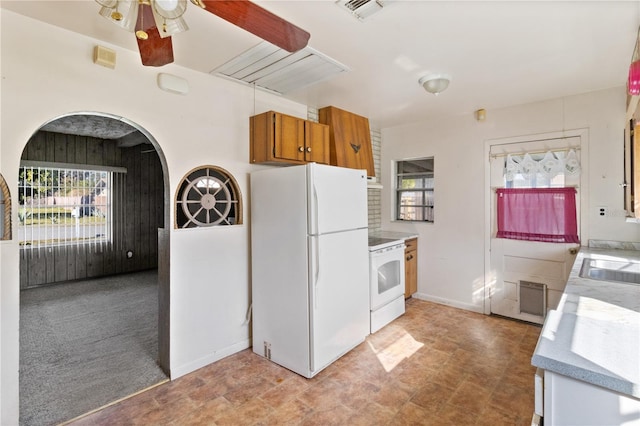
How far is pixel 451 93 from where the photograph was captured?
10.5ft

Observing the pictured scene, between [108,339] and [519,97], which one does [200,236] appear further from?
[519,97]

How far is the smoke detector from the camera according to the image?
1.69 meters

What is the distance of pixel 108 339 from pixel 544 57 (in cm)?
479

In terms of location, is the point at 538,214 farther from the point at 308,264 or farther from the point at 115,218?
the point at 115,218

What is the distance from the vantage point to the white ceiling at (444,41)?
179cm

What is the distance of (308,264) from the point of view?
2.48 metres

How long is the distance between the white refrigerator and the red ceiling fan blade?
48.3 inches

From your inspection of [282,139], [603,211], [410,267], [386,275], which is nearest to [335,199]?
[282,139]

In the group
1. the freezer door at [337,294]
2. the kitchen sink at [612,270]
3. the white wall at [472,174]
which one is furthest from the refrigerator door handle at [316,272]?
the white wall at [472,174]

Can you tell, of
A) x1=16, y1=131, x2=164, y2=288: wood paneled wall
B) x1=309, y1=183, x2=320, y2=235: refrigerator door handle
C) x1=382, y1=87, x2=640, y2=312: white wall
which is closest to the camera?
x1=309, y1=183, x2=320, y2=235: refrigerator door handle

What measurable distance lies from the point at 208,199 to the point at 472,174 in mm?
3167

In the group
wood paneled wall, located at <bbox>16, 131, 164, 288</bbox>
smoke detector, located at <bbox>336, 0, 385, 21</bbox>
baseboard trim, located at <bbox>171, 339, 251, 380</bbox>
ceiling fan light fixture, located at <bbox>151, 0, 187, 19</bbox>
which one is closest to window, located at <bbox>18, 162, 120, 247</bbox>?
wood paneled wall, located at <bbox>16, 131, 164, 288</bbox>

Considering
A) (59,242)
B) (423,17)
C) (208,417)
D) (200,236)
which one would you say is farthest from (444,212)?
(59,242)

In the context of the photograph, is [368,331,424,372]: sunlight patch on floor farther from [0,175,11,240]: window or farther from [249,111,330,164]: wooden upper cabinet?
[0,175,11,240]: window
